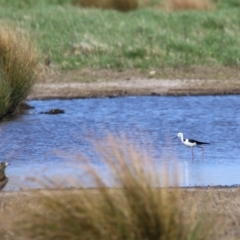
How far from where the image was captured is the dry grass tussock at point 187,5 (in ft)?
96.6

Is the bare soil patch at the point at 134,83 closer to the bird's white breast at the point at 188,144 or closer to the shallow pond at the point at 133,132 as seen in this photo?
the shallow pond at the point at 133,132

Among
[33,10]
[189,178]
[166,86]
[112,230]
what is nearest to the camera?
[112,230]

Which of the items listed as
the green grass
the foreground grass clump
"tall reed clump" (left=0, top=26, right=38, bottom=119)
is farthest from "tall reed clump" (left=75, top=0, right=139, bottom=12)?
the foreground grass clump

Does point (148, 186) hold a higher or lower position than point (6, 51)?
higher

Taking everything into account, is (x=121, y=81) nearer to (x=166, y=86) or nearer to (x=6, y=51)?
(x=166, y=86)

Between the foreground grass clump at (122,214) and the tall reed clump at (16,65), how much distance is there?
28.5ft

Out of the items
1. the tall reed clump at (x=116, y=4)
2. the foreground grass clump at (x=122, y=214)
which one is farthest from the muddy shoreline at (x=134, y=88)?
the foreground grass clump at (x=122, y=214)

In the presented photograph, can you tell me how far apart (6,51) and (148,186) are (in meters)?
9.44

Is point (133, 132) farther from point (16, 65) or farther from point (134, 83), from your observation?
point (134, 83)

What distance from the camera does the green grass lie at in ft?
68.2

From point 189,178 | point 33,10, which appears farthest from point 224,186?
point 33,10

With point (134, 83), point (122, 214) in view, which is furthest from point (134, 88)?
point (122, 214)

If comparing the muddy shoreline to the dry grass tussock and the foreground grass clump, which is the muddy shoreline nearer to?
the dry grass tussock

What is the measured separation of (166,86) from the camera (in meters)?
18.9
